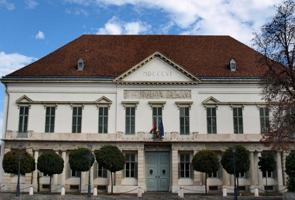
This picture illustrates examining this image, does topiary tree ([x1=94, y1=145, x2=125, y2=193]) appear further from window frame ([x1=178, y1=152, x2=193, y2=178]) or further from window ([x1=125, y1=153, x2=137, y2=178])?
window frame ([x1=178, y1=152, x2=193, y2=178])

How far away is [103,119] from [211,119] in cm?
965

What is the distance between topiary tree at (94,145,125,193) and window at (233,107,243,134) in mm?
10955

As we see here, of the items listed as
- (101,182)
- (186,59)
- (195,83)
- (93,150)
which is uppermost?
(186,59)

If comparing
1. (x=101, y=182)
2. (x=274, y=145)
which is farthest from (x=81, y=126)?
(x=274, y=145)

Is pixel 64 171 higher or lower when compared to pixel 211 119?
lower

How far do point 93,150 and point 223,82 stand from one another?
13.0 m

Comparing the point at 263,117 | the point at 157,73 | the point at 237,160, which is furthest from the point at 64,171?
the point at 263,117

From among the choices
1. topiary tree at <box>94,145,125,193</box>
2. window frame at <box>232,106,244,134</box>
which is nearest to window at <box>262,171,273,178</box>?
window frame at <box>232,106,244,134</box>

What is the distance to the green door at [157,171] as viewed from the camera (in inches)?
1495

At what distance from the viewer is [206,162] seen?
33.8 metres

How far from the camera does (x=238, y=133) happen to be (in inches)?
1500

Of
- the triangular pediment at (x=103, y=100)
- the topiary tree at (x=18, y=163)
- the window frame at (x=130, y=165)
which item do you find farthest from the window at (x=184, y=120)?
the topiary tree at (x=18, y=163)

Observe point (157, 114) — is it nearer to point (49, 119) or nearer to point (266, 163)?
point (49, 119)

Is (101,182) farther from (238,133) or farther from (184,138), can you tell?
(238,133)
